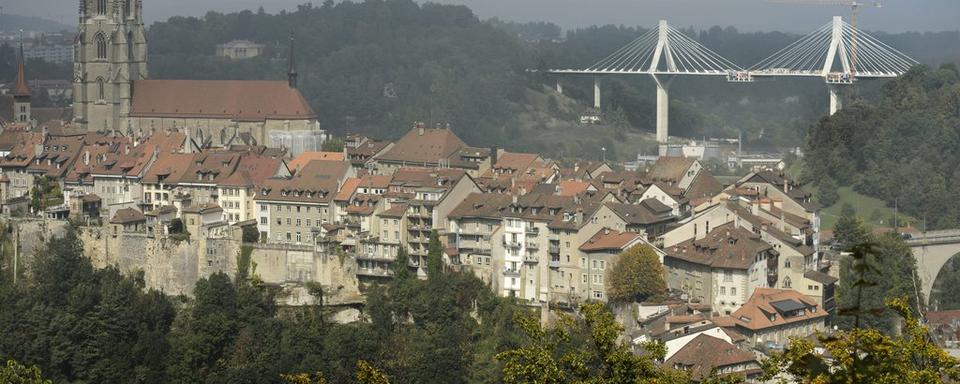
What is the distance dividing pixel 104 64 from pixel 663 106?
37635mm

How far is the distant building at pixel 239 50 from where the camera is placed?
387ft

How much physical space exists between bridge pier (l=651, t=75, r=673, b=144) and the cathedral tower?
1424 inches

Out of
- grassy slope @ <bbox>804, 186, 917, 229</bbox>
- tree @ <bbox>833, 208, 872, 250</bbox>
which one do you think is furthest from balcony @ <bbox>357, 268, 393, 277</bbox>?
grassy slope @ <bbox>804, 186, 917, 229</bbox>

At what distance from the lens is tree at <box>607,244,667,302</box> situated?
126 ft

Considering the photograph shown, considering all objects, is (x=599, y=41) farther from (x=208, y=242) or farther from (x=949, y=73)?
(x=208, y=242)

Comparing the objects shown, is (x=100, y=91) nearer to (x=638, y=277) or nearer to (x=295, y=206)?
(x=295, y=206)

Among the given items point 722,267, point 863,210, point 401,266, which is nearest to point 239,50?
point 863,210

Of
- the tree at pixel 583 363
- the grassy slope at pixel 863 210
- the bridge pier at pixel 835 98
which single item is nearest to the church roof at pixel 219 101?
the grassy slope at pixel 863 210

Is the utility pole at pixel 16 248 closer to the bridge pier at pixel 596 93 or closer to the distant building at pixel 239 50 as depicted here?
the bridge pier at pixel 596 93

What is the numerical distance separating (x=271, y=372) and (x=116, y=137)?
759 inches

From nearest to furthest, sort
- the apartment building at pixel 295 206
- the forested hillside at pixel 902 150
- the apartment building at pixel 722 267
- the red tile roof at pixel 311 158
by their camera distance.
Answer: the apartment building at pixel 722 267 < the apartment building at pixel 295 206 < the red tile roof at pixel 311 158 < the forested hillside at pixel 902 150

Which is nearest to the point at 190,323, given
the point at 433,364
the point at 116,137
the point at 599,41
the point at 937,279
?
the point at 433,364

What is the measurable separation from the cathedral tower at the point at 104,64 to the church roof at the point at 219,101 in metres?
0.77

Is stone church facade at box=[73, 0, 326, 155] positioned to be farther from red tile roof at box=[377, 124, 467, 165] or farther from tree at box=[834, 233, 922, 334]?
tree at box=[834, 233, 922, 334]
